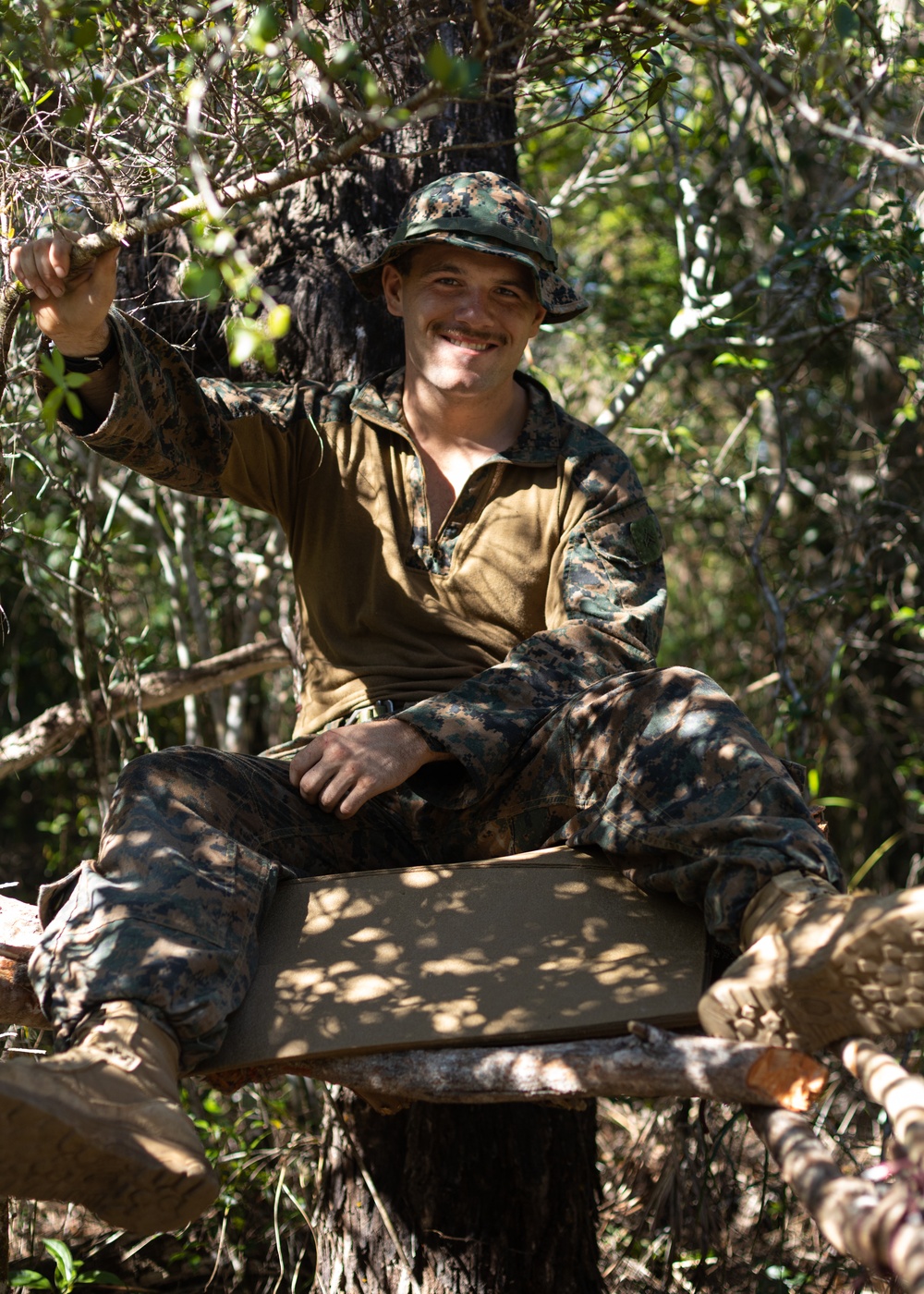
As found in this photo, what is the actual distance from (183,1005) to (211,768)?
23.3 inches

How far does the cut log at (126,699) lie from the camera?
3.66 metres

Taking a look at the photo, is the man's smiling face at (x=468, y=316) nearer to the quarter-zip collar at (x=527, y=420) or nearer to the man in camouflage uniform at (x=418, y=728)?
the man in camouflage uniform at (x=418, y=728)

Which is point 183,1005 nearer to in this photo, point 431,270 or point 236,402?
point 236,402

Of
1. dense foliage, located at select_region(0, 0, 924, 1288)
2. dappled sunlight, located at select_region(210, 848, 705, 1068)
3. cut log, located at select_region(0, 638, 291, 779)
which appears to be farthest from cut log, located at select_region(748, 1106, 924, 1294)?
cut log, located at select_region(0, 638, 291, 779)

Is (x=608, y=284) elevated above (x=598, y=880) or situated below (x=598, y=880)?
above

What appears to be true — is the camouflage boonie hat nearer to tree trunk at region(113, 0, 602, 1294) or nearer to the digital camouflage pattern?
tree trunk at region(113, 0, 602, 1294)

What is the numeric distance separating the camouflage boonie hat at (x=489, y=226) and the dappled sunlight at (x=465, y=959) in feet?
4.65

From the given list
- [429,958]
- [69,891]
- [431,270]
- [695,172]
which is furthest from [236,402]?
[695,172]

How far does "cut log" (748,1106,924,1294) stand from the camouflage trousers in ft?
1.66

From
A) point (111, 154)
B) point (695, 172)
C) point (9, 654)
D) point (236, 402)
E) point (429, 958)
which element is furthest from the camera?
point (9, 654)

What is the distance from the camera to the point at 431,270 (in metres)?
3.09

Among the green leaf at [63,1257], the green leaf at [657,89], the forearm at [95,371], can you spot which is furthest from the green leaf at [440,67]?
the green leaf at [63,1257]

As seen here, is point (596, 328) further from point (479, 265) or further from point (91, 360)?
point (91, 360)

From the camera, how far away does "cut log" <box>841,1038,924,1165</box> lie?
60.6 inches
